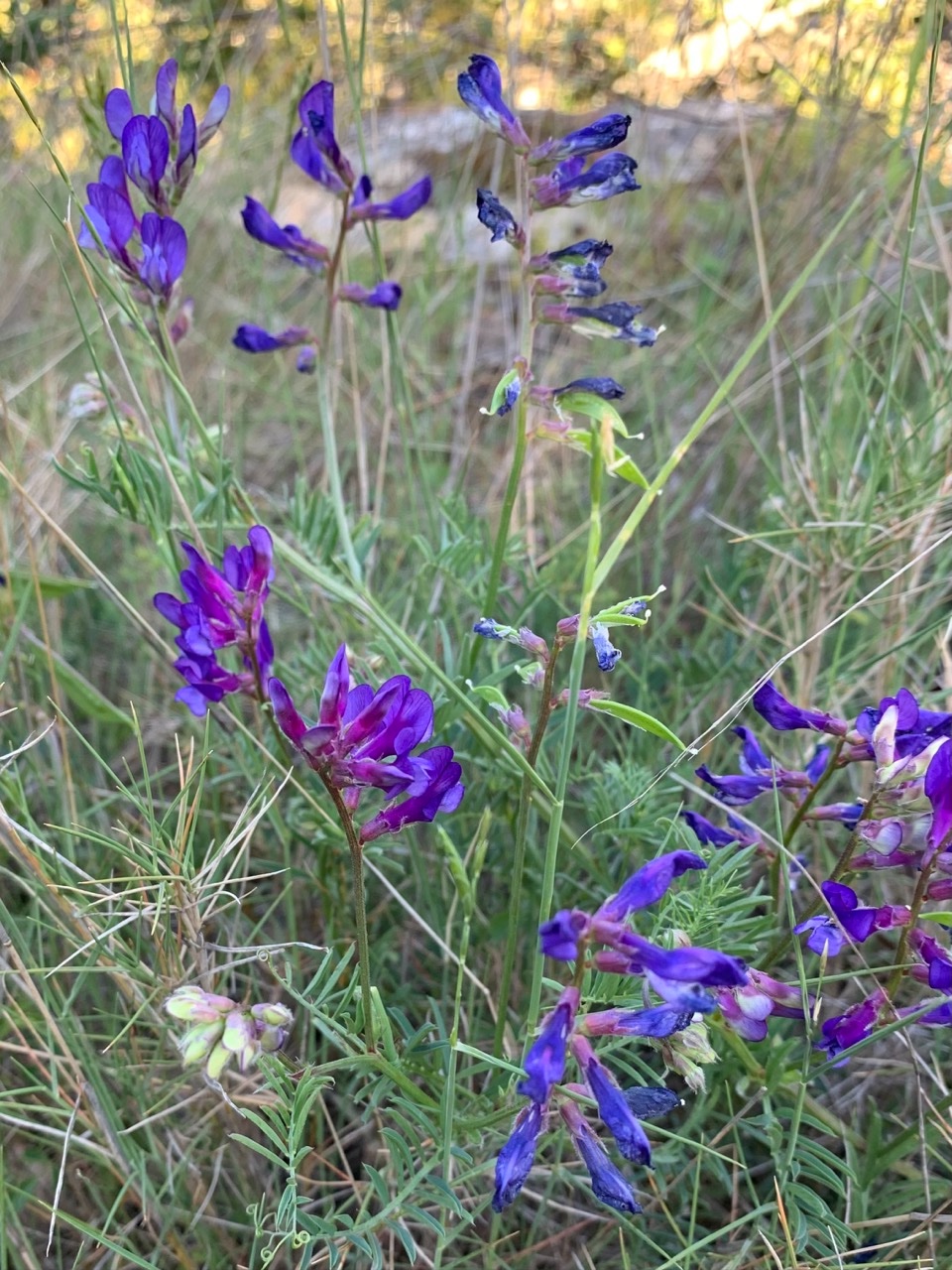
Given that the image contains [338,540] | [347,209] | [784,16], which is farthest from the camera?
[784,16]

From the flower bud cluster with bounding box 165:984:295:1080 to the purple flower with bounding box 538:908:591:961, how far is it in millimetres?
309

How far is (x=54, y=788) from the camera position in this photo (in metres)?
1.84

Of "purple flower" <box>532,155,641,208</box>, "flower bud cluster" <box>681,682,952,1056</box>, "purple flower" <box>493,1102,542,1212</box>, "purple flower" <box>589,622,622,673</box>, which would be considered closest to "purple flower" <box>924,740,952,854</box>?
"flower bud cluster" <box>681,682,952,1056</box>

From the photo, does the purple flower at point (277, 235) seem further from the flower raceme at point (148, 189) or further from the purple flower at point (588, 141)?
→ the purple flower at point (588, 141)

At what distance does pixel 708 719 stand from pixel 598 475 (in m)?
1.00

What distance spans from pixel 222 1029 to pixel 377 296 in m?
1.10

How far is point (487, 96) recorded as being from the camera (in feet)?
4.42

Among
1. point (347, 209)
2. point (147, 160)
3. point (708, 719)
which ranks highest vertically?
point (147, 160)

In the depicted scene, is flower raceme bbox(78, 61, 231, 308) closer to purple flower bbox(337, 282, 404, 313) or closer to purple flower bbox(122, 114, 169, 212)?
purple flower bbox(122, 114, 169, 212)

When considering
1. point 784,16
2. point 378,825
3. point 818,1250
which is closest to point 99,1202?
point 378,825

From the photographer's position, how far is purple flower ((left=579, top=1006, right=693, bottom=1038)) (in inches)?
38.1

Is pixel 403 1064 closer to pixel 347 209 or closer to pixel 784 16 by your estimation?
pixel 347 209

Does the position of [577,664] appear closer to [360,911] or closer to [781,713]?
[360,911]

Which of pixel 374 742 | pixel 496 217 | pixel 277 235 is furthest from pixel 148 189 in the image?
pixel 374 742
